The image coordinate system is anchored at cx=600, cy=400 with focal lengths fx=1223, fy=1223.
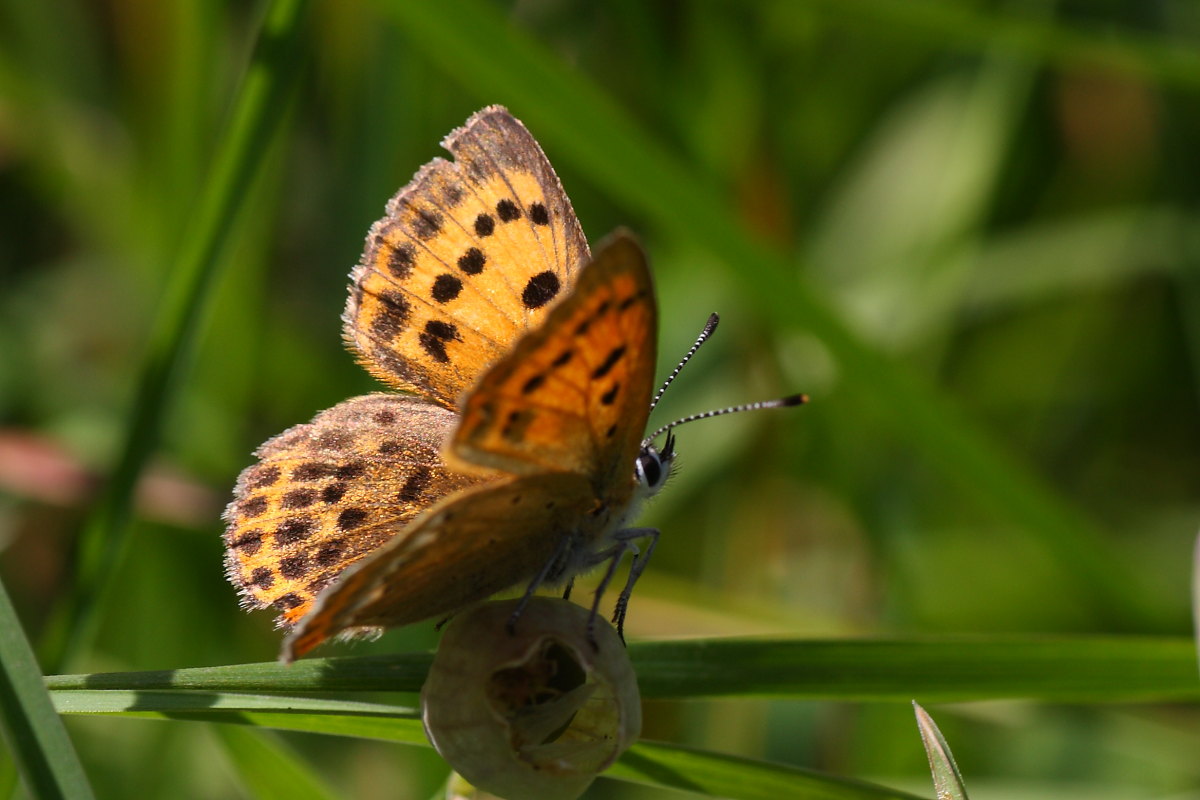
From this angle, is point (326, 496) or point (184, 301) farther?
point (184, 301)

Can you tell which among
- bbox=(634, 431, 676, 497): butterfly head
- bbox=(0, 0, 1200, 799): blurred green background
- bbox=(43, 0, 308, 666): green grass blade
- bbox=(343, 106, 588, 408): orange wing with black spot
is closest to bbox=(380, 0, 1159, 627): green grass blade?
bbox=(0, 0, 1200, 799): blurred green background

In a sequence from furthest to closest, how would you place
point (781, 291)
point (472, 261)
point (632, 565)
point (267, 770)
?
1. point (781, 291)
2. point (472, 261)
3. point (632, 565)
4. point (267, 770)

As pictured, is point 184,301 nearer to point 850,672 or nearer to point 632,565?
point 632,565

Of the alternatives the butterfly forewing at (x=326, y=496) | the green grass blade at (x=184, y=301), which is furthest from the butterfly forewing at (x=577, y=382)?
the green grass blade at (x=184, y=301)

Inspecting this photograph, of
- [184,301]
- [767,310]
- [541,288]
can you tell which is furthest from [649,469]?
[767,310]

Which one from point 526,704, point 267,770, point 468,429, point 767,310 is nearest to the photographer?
point 468,429

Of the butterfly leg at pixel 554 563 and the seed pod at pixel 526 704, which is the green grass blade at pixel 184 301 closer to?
the butterfly leg at pixel 554 563
